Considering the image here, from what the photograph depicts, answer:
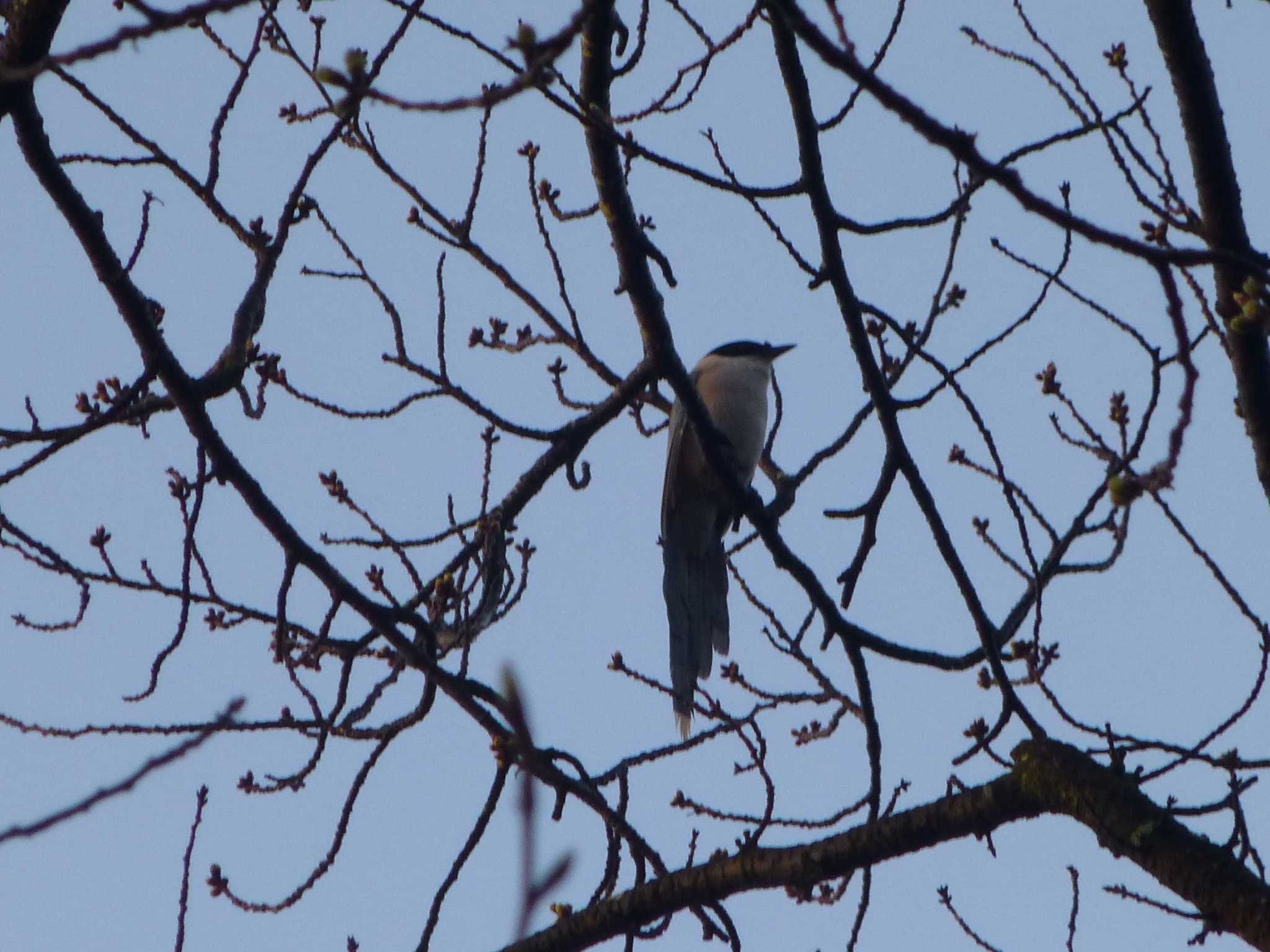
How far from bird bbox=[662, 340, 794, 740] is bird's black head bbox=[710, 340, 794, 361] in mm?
89

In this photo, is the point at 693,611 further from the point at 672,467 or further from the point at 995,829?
the point at 995,829

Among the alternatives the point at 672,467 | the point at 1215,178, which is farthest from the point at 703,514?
the point at 1215,178

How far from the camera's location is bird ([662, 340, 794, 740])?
20.3 feet

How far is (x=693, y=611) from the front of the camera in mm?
6375

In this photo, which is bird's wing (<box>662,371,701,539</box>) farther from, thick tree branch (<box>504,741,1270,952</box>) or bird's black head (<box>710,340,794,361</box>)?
thick tree branch (<box>504,741,1270,952</box>)

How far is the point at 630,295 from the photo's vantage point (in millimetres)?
3900

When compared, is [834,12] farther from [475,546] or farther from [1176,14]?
[475,546]

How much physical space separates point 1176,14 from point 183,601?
7.80ft

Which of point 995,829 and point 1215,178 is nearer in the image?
point 995,829

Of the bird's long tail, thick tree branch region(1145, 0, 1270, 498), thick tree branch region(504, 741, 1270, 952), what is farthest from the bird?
thick tree branch region(1145, 0, 1270, 498)

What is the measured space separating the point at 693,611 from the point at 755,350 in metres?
2.09

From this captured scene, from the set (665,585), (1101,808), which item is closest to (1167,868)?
(1101,808)

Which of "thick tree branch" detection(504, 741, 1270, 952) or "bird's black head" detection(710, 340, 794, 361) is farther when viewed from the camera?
"bird's black head" detection(710, 340, 794, 361)

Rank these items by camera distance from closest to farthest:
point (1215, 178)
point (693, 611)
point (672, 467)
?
point (1215, 178) → point (693, 611) → point (672, 467)
